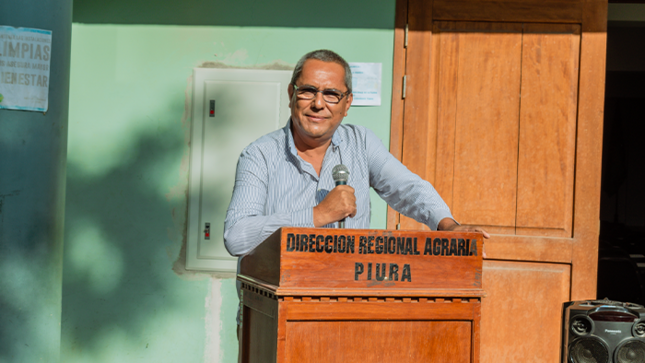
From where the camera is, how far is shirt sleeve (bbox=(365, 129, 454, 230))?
2215 millimetres

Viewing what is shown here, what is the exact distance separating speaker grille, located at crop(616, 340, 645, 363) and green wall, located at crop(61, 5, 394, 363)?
2.23 meters

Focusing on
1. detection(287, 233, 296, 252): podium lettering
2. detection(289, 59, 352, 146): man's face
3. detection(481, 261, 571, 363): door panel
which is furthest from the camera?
detection(481, 261, 571, 363): door panel

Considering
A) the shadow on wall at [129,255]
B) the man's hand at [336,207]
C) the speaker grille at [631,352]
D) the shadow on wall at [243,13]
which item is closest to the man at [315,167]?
the man's hand at [336,207]

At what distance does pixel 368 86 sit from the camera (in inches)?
145

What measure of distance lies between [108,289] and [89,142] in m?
0.98

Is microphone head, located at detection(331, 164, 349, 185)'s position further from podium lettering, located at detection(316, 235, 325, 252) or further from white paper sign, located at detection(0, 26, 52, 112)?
white paper sign, located at detection(0, 26, 52, 112)

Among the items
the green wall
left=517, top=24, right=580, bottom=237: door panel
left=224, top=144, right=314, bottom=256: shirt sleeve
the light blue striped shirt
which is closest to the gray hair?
the light blue striped shirt

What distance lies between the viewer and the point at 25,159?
88.4 inches

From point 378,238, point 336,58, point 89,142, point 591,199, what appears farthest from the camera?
point 89,142

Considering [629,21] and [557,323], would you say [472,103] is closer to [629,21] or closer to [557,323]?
[557,323]

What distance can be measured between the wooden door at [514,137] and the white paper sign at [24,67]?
2084mm

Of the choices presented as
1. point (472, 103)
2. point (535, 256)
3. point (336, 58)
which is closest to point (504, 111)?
point (472, 103)

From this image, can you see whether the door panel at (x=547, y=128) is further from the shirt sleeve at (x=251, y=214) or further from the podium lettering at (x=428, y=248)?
the podium lettering at (x=428, y=248)

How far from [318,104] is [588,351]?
191 cm
